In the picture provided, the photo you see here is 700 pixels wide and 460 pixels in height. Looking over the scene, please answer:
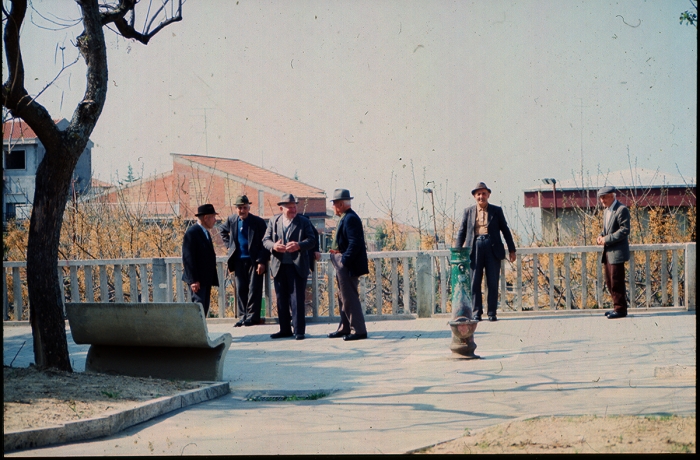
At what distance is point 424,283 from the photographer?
1306 cm

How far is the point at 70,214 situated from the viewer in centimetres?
2241

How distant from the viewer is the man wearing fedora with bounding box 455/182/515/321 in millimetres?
12219

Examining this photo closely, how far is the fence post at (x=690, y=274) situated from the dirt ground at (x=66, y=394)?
8069 millimetres

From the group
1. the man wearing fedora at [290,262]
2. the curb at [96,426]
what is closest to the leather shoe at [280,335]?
the man wearing fedora at [290,262]

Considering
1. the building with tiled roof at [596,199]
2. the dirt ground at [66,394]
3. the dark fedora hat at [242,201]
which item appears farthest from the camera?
the building with tiled roof at [596,199]

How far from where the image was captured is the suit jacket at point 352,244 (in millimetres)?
10758

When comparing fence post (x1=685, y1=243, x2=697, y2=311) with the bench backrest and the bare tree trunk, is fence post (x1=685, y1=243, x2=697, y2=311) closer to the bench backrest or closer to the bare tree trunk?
the bench backrest

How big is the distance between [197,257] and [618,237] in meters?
5.69

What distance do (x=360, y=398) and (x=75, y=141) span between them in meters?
3.56

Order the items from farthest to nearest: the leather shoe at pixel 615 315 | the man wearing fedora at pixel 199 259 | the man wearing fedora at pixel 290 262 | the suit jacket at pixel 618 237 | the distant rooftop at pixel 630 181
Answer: the distant rooftop at pixel 630 181 → the leather shoe at pixel 615 315 → the suit jacket at pixel 618 237 → the man wearing fedora at pixel 290 262 → the man wearing fedora at pixel 199 259

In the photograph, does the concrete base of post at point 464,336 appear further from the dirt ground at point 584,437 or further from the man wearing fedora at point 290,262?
the dirt ground at point 584,437

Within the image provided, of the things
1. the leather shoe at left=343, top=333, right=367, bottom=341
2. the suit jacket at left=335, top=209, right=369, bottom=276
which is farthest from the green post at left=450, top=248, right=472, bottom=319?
the leather shoe at left=343, top=333, right=367, bottom=341

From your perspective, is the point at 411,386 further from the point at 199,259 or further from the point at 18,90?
the point at 18,90

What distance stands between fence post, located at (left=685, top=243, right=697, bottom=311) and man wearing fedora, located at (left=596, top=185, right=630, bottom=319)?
1.29 metres
